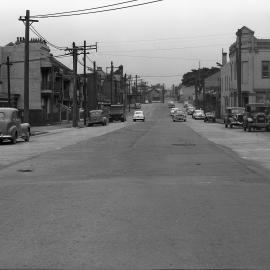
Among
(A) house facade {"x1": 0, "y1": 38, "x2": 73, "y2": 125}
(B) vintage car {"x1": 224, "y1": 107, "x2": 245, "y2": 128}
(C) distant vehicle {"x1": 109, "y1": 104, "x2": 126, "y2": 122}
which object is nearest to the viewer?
(B) vintage car {"x1": 224, "y1": 107, "x2": 245, "y2": 128}

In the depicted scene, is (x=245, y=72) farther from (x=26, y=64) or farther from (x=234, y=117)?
(x=26, y=64)

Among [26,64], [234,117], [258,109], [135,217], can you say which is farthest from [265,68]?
[135,217]

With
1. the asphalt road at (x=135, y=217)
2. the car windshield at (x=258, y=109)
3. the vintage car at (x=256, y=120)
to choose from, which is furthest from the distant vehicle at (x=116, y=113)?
the asphalt road at (x=135, y=217)

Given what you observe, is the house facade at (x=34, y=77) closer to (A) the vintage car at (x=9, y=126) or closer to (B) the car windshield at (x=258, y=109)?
(B) the car windshield at (x=258, y=109)

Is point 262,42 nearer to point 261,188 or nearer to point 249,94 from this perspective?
point 249,94

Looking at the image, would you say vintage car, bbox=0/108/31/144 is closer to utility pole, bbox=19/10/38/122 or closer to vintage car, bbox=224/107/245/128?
utility pole, bbox=19/10/38/122

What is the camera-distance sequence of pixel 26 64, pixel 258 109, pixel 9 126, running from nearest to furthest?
pixel 9 126, pixel 26 64, pixel 258 109

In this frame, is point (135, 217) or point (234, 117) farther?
point (234, 117)

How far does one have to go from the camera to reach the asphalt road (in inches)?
275

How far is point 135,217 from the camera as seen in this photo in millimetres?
9508

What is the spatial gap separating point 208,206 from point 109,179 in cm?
461

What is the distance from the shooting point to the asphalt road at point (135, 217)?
6.98 meters

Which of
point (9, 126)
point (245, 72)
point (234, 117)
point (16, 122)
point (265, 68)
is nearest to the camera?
point (9, 126)

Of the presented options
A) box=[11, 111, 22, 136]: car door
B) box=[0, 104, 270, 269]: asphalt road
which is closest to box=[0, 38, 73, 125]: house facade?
box=[11, 111, 22, 136]: car door
